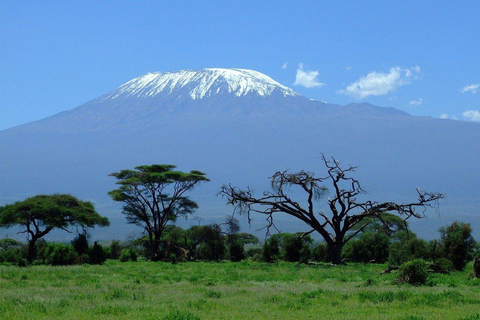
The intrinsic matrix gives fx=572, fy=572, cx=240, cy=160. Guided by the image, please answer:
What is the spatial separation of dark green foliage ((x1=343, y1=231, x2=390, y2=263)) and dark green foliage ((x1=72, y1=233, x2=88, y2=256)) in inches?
741

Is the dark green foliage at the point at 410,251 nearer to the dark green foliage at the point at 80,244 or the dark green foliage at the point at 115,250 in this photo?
the dark green foliage at the point at 80,244

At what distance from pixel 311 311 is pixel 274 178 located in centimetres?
2142

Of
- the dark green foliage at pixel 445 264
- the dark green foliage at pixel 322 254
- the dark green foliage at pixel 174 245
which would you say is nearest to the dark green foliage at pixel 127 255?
the dark green foliage at pixel 174 245

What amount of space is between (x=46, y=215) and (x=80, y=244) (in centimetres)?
300

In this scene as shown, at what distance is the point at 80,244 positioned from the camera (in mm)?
38469

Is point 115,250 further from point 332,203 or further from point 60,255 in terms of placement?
point 332,203

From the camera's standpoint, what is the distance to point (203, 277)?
25.0 m

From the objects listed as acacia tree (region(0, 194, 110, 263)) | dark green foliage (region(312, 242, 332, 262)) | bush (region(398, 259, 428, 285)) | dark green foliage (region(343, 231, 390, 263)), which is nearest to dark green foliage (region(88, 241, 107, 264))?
acacia tree (region(0, 194, 110, 263))

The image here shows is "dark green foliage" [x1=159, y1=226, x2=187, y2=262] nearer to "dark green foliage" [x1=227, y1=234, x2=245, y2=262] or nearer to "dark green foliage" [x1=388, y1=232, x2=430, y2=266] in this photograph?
"dark green foliage" [x1=227, y1=234, x2=245, y2=262]

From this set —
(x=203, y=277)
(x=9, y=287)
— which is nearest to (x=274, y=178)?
(x=203, y=277)

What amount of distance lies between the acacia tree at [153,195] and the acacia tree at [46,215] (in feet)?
22.3

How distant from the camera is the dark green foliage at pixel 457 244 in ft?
97.7

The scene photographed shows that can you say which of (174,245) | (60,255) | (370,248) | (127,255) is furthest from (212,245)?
(60,255)

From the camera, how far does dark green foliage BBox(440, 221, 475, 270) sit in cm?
2977
